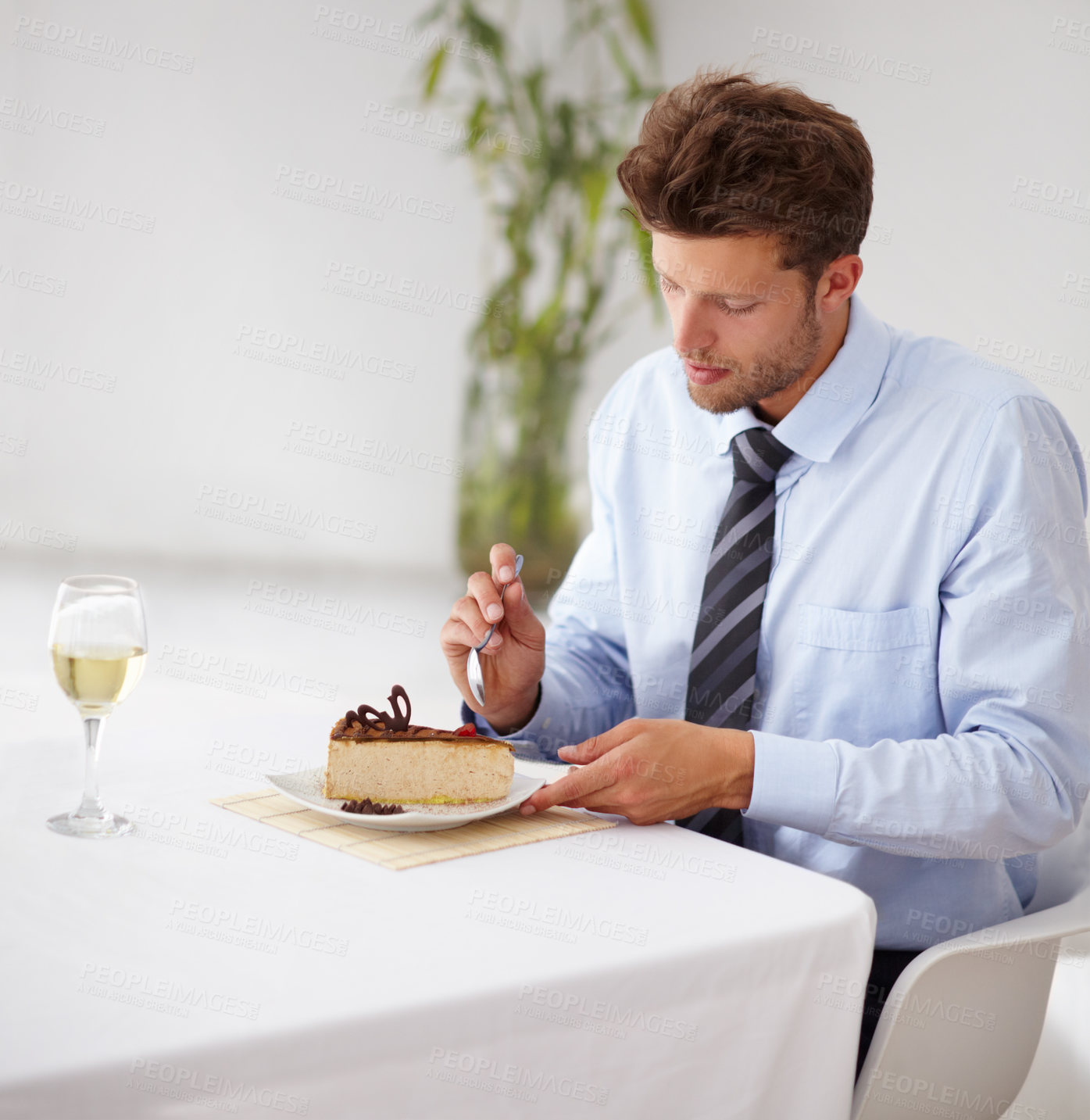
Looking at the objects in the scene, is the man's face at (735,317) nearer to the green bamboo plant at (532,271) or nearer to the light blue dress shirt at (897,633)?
the light blue dress shirt at (897,633)

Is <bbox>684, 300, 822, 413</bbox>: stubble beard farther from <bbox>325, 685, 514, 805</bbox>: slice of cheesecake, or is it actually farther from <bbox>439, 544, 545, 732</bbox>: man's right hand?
<bbox>325, 685, 514, 805</bbox>: slice of cheesecake

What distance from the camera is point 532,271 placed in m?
4.88

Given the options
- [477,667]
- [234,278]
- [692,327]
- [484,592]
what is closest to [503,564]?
[484,592]

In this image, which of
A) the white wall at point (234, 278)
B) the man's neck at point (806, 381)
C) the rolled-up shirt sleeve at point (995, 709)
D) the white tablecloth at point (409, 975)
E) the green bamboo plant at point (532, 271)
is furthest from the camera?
the white wall at point (234, 278)

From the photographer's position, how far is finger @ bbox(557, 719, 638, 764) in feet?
3.77

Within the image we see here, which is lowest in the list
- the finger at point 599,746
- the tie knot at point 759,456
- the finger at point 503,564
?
the finger at point 599,746

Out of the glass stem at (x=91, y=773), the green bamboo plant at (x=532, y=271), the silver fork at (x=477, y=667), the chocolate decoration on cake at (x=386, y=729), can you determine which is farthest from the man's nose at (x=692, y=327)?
the green bamboo plant at (x=532, y=271)

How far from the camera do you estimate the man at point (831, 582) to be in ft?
4.02

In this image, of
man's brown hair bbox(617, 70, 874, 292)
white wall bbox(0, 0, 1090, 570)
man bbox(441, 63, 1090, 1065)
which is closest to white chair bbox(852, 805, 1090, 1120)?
man bbox(441, 63, 1090, 1065)

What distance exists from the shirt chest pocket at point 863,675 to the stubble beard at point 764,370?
30cm

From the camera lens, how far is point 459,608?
4.46ft

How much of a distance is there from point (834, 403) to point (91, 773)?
99cm

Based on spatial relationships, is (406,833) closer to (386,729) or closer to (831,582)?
(386,729)

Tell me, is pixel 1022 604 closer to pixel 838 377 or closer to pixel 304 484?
pixel 838 377
